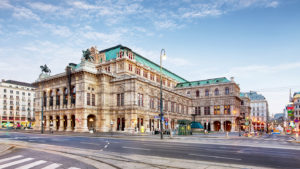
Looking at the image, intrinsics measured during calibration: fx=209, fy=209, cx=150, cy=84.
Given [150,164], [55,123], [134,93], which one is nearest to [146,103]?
[134,93]

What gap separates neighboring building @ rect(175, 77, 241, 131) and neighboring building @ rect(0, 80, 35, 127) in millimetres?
75910

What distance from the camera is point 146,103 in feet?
179

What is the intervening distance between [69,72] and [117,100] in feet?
46.4

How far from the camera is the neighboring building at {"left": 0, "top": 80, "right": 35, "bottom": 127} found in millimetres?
98062

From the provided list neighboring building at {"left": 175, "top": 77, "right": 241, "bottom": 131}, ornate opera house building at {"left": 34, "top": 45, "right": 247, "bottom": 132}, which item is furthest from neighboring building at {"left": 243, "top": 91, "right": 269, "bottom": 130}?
ornate opera house building at {"left": 34, "top": 45, "right": 247, "bottom": 132}

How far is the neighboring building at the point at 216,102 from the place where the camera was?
242 feet

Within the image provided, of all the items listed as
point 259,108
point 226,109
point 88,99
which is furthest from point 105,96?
point 259,108

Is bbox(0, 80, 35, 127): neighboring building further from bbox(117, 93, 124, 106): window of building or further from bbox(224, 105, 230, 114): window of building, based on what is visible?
bbox(224, 105, 230, 114): window of building

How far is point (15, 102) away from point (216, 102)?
310 ft

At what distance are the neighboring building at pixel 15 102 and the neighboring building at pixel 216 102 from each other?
75.9m

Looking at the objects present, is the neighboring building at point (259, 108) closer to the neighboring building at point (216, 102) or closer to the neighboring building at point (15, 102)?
the neighboring building at point (216, 102)

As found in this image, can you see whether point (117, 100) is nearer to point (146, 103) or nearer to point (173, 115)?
point (146, 103)

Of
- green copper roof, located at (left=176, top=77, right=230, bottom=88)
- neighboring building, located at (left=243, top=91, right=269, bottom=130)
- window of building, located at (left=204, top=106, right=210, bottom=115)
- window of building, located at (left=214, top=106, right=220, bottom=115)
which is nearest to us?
window of building, located at (left=214, top=106, right=220, bottom=115)

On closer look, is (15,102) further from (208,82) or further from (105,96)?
(208,82)
